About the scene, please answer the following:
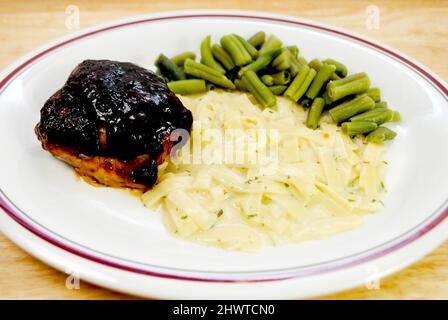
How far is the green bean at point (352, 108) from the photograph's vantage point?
18.0 ft

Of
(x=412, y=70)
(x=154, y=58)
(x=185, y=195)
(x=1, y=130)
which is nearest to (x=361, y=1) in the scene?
(x=412, y=70)

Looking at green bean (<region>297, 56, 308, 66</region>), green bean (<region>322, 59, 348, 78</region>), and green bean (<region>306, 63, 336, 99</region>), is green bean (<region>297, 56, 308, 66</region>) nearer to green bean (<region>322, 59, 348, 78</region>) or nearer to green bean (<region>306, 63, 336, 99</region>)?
green bean (<region>322, 59, 348, 78</region>)

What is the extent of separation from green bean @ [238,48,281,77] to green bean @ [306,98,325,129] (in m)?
0.74

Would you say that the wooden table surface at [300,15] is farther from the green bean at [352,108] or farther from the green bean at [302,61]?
the green bean at [302,61]

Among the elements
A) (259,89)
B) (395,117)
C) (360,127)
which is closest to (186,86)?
(259,89)

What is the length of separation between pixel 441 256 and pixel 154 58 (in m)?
4.12

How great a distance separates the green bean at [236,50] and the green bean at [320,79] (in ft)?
2.69

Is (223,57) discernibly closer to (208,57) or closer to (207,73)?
(208,57)

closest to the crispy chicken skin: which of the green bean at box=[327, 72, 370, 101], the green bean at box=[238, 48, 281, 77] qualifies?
the green bean at box=[238, 48, 281, 77]

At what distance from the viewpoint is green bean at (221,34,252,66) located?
5.96 metres

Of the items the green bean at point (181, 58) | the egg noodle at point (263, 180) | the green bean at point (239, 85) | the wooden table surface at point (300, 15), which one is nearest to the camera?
the egg noodle at point (263, 180)

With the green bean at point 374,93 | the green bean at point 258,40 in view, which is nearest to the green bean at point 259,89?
the green bean at point 258,40

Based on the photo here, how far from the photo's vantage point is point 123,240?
4070mm

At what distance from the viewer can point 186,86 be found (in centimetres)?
595
